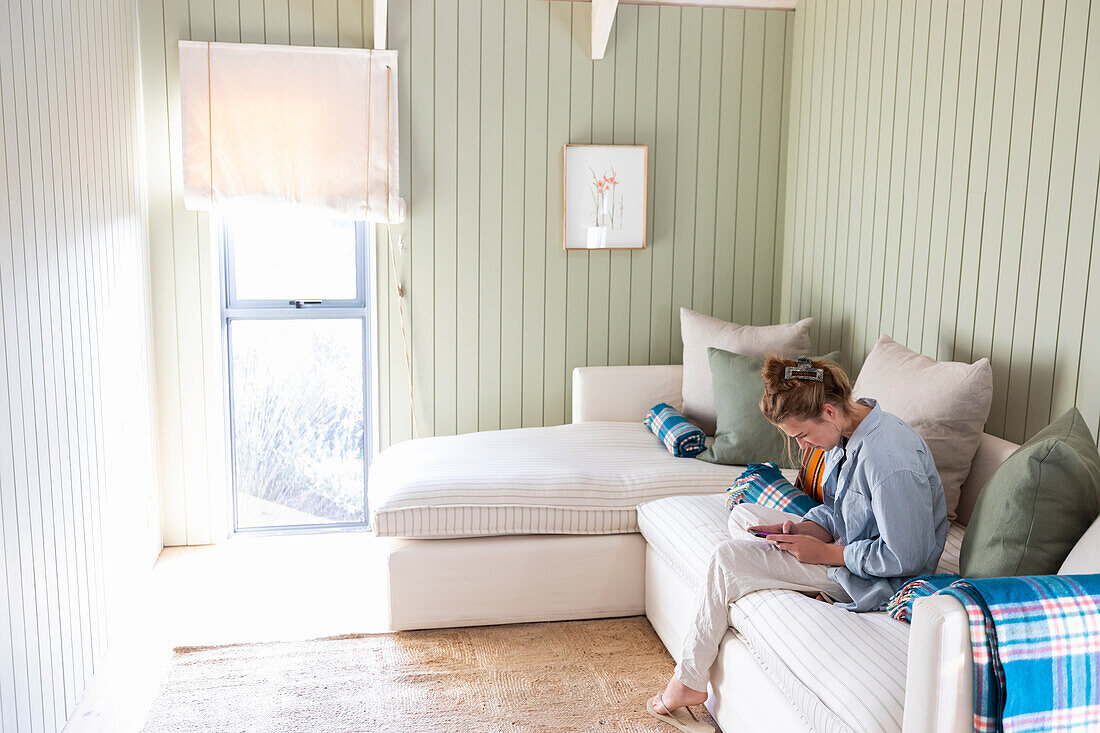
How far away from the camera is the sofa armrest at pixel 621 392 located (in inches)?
156

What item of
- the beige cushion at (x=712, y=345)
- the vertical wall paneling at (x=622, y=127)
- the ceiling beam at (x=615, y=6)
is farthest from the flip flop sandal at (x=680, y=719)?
the ceiling beam at (x=615, y=6)

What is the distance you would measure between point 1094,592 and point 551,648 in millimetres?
1768

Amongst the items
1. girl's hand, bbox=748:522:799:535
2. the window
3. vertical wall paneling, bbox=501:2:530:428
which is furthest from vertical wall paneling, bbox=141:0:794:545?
girl's hand, bbox=748:522:799:535

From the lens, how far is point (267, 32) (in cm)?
368

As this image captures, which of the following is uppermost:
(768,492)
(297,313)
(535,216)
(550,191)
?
(550,191)

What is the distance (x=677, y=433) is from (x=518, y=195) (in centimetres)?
129

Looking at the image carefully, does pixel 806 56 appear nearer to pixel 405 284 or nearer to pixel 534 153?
pixel 534 153

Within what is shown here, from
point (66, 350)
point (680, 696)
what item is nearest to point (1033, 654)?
point (680, 696)

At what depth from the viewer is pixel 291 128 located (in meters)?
3.68

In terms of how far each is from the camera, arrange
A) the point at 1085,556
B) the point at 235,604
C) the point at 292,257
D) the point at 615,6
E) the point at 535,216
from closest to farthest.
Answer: the point at 1085,556 → the point at 235,604 → the point at 615,6 → the point at 292,257 → the point at 535,216

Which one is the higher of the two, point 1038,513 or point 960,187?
point 960,187

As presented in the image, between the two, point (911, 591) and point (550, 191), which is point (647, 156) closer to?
point (550, 191)

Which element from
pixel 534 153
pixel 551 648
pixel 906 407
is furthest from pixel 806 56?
pixel 551 648

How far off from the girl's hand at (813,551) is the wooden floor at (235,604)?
1.52 meters
